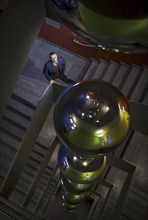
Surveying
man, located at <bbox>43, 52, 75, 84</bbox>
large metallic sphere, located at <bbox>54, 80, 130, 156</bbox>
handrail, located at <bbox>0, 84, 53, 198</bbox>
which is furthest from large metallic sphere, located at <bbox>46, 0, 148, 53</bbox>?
man, located at <bbox>43, 52, 75, 84</bbox>

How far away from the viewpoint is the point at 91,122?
1.34 metres

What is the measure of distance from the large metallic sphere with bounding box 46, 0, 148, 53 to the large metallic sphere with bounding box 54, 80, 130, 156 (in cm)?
49

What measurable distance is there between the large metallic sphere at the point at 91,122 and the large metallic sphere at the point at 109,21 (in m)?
0.49

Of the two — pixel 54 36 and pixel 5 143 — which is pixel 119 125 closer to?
pixel 5 143

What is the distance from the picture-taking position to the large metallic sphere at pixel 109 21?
688mm

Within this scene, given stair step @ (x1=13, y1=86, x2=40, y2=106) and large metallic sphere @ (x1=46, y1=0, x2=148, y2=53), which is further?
stair step @ (x1=13, y1=86, x2=40, y2=106)

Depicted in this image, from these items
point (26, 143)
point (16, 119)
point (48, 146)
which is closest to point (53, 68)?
point (16, 119)

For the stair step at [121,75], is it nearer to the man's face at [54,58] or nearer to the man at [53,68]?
the man at [53,68]

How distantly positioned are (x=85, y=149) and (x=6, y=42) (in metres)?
0.66

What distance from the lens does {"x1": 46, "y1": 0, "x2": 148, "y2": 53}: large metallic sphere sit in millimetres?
688

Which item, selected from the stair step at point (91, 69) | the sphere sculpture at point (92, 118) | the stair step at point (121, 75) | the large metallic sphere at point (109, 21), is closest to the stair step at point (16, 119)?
the stair step at point (91, 69)

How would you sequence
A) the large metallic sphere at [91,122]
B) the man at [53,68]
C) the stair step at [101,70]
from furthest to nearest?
the stair step at [101,70] < the man at [53,68] < the large metallic sphere at [91,122]

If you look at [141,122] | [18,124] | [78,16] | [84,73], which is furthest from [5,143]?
[78,16]

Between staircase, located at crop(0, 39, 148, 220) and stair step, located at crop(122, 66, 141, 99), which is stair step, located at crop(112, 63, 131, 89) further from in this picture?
stair step, located at crop(122, 66, 141, 99)
